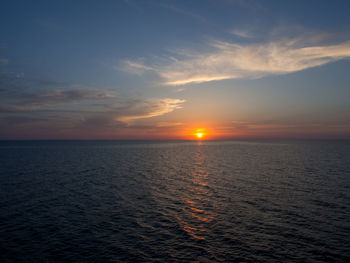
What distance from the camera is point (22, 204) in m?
29.9

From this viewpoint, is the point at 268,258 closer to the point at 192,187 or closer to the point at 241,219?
the point at 241,219

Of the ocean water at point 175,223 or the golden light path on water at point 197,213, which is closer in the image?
the ocean water at point 175,223

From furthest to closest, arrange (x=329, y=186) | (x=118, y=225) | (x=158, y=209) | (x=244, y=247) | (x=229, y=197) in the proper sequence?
(x=329, y=186), (x=229, y=197), (x=158, y=209), (x=118, y=225), (x=244, y=247)

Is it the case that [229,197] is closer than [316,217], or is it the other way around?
[316,217]

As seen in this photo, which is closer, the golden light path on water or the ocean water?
the ocean water

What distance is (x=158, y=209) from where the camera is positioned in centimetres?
2848

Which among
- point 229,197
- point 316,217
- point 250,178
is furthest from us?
point 250,178

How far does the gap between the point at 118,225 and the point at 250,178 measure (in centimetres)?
3362

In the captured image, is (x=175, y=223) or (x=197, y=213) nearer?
(x=175, y=223)

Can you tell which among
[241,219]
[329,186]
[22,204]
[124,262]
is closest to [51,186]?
[22,204]

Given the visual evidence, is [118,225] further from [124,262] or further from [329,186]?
[329,186]

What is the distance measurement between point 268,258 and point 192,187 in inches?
965

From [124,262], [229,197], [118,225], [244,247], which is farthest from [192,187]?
[124,262]

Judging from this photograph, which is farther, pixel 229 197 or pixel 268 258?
pixel 229 197
